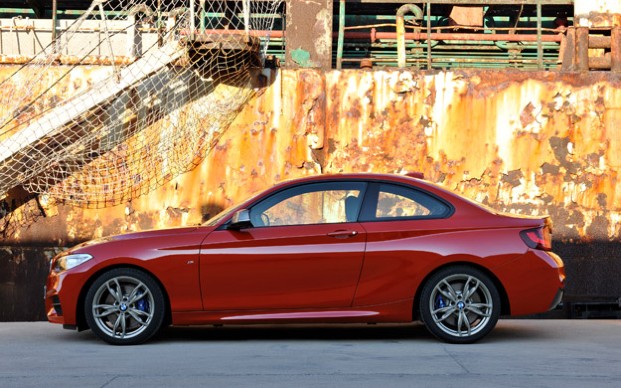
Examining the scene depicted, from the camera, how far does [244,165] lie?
13.1 m

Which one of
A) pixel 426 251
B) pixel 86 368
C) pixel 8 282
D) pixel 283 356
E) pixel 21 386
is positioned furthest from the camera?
pixel 8 282

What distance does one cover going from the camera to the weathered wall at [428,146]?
13.1 meters

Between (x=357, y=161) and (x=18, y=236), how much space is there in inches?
158

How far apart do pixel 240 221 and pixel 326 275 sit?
0.85 metres

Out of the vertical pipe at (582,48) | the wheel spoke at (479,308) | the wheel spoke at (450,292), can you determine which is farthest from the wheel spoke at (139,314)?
the vertical pipe at (582,48)

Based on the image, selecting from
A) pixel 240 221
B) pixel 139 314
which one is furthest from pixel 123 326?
pixel 240 221

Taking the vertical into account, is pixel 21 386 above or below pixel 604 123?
below

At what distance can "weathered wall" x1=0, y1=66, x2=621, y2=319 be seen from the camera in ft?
42.9

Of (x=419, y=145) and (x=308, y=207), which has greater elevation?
(x=419, y=145)

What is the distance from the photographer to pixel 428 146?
13.2m

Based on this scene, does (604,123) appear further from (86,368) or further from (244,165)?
(86,368)

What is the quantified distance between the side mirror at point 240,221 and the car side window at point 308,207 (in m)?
0.13

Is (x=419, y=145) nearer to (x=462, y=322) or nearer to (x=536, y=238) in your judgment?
(x=536, y=238)

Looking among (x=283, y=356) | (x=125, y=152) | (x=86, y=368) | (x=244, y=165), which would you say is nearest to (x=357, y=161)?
(x=244, y=165)
